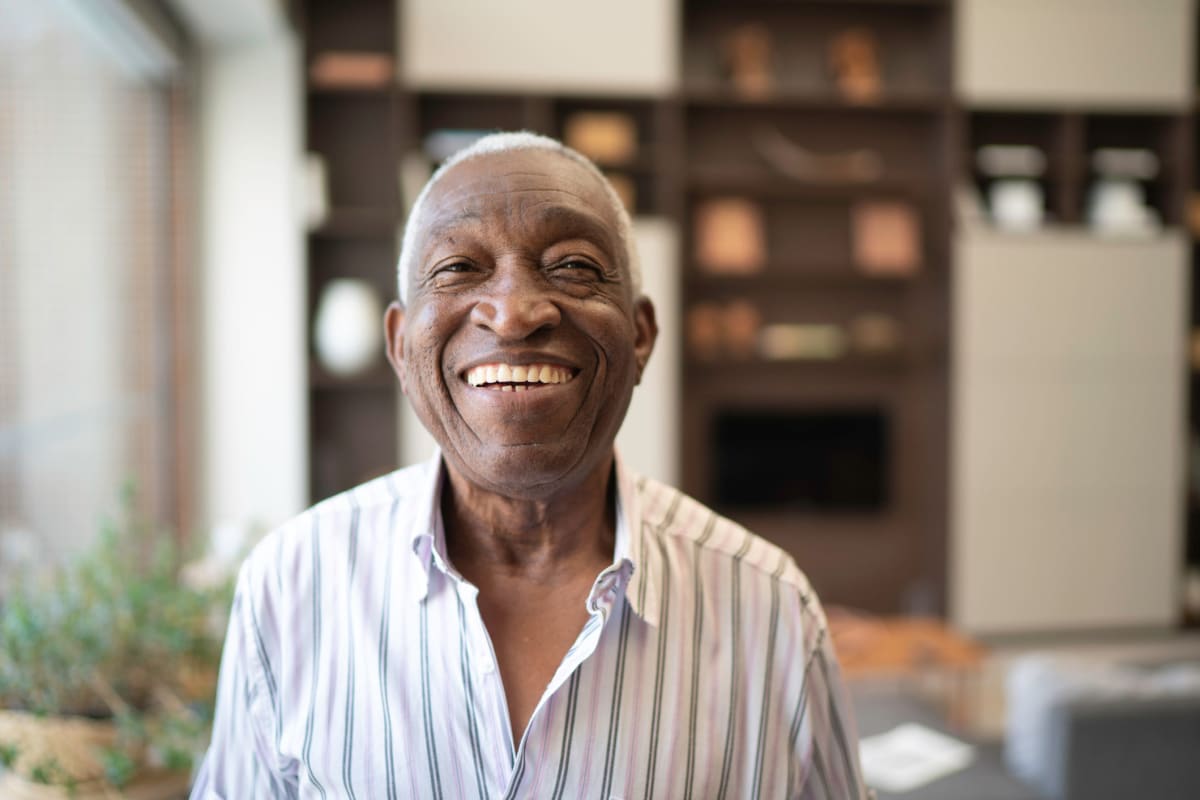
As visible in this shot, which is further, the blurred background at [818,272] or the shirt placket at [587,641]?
the blurred background at [818,272]

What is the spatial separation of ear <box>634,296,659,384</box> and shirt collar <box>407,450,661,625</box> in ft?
0.42

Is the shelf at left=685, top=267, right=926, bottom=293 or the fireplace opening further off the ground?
the shelf at left=685, top=267, right=926, bottom=293

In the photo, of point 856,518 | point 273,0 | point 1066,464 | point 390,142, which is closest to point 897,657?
point 856,518

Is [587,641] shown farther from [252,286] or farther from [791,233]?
[791,233]

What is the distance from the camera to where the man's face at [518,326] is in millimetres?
860

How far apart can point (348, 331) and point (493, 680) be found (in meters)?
3.43

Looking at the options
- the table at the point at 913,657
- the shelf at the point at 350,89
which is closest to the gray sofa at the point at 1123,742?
the table at the point at 913,657

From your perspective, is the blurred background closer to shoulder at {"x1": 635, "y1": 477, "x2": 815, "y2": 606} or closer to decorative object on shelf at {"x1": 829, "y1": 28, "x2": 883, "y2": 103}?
decorative object on shelf at {"x1": 829, "y1": 28, "x2": 883, "y2": 103}

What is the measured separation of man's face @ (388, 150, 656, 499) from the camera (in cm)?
86

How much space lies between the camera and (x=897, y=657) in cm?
369

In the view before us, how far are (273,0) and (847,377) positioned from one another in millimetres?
2892

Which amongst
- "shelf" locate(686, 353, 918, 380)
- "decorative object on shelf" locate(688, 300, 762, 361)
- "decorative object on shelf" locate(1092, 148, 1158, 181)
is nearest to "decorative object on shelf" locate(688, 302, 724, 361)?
"decorative object on shelf" locate(688, 300, 762, 361)

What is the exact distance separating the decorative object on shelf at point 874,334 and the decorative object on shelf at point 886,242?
0.26 metres

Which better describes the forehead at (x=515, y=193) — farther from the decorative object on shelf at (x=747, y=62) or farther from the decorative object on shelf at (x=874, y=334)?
the decorative object on shelf at (x=874, y=334)
